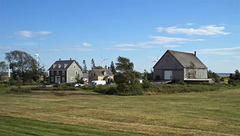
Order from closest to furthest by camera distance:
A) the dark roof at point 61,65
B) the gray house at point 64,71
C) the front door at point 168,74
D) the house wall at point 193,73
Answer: the house wall at point 193,73 < the front door at point 168,74 < the gray house at point 64,71 < the dark roof at point 61,65

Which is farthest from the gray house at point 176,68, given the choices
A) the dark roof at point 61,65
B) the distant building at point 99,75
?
the dark roof at point 61,65

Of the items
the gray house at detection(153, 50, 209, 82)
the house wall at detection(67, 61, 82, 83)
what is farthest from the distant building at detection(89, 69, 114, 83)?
the gray house at detection(153, 50, 209, 82)

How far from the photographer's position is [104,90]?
1588 inches

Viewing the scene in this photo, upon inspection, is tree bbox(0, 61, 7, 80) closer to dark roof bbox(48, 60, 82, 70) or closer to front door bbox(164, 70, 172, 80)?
dark roof bbox(48, 60, 82, 70)

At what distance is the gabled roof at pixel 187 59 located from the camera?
61.2 meters

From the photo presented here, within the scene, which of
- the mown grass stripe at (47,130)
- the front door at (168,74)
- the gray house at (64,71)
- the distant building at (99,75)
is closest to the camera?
the mown grass stripe at (47,130)

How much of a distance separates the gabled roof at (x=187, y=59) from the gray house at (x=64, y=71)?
104ft

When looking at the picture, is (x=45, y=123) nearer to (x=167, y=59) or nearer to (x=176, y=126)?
(x=176, y=126)

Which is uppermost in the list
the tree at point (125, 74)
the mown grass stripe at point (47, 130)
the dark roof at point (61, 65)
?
the dark roof at point (61, 65)

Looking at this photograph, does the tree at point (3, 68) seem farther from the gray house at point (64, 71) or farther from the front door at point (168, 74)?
the front door at point (168, 74)

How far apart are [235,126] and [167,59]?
50.2 metres

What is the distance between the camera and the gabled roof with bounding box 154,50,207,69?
6122 cm

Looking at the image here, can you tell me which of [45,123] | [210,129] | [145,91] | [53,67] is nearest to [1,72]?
[53,67]

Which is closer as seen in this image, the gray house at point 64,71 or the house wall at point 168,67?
the house wall at point 168,67
